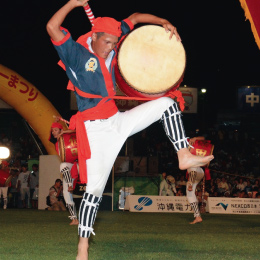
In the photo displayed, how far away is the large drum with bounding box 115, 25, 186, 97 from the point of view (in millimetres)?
4879

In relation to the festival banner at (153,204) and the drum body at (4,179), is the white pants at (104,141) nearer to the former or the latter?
the festival banner at (153,204)

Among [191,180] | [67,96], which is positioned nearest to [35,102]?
[191,180]

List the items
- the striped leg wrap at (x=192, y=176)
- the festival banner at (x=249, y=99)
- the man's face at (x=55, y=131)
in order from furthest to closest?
the festival banner at (x=249, y=99), the striped leg wrap at (x=192, y=176), the man's face at (x=55, y=131)

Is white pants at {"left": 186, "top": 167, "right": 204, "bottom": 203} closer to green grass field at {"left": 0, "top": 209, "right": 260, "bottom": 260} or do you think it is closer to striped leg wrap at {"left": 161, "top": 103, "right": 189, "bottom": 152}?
green grass field at {"left": 0, "top": 209, "right": 260, "bottom": 260}

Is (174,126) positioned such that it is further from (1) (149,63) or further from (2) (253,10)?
(2) (253,10)

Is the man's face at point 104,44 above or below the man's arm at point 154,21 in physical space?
below

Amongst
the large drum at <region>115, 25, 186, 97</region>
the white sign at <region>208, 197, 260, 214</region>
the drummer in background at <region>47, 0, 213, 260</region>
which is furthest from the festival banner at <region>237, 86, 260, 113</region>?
the drummer in background at <region>47, 0, 213, 260</region>

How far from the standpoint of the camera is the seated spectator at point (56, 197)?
1525 cm

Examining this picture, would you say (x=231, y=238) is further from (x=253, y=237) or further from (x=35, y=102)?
(x=35, y=102)

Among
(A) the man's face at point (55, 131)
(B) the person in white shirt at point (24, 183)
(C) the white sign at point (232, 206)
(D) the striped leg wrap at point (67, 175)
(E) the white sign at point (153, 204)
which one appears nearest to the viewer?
(A) the man's face at point (55, 131)

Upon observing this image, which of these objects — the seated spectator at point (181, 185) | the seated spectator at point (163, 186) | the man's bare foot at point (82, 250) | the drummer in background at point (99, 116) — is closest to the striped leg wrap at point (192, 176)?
the seated spectator at point (163, 186)

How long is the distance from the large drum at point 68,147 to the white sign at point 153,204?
6.55 meters

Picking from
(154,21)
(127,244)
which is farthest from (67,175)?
(154,21)

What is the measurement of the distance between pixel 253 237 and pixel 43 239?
9.99ft
